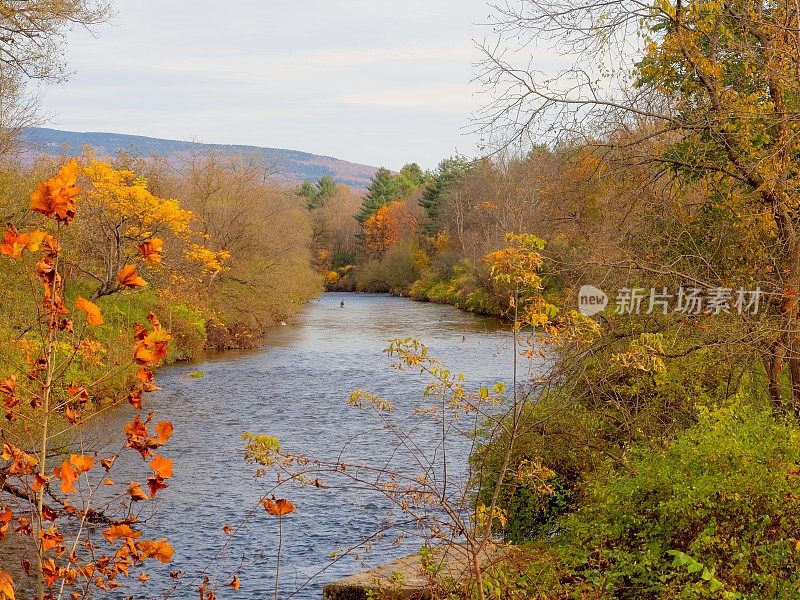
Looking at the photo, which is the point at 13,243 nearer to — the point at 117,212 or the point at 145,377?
the point at 145,377

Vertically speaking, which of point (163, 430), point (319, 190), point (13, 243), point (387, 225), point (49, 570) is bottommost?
point (49, 570)

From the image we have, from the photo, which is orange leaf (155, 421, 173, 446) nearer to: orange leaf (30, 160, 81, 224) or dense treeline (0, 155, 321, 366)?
orange leaf (30, 160, 81, 224)

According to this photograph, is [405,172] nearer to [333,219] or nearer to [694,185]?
[333,219]

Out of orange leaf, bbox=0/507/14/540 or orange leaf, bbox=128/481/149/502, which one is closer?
orange leaf, bbox=0/507/14/540

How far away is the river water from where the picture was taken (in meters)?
10.0

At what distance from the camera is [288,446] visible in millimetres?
15039

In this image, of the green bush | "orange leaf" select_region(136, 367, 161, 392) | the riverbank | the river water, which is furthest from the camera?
the riverbank

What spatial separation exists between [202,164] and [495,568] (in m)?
33.4

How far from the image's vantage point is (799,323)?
24.0 feet

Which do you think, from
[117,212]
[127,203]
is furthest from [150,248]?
[127,203]

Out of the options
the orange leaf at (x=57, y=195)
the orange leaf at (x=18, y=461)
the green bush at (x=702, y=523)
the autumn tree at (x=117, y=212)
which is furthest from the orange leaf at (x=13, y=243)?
the autumn tree at (x=117, y=212)

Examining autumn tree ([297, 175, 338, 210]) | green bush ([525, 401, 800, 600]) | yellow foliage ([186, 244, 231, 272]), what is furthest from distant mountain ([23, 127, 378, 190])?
autumn tree ([297, 175, 338, 210])

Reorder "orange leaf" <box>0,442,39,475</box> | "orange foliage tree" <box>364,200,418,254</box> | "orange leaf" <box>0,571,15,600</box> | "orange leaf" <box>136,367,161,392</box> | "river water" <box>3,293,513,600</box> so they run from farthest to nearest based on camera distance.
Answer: "orange foliage tree" <box>364,200,418,254</box>, "river water" <box>3,293,513,600</box>, "orange leaf" <box>0,442,39,475</box>, "orange leaf" <box>136,367,161,392</box>, "orange leaf" <box>0,571,15,600</box>

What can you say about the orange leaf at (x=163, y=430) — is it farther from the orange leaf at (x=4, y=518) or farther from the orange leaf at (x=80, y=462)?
the orange leaf at (x=4, y=518)
